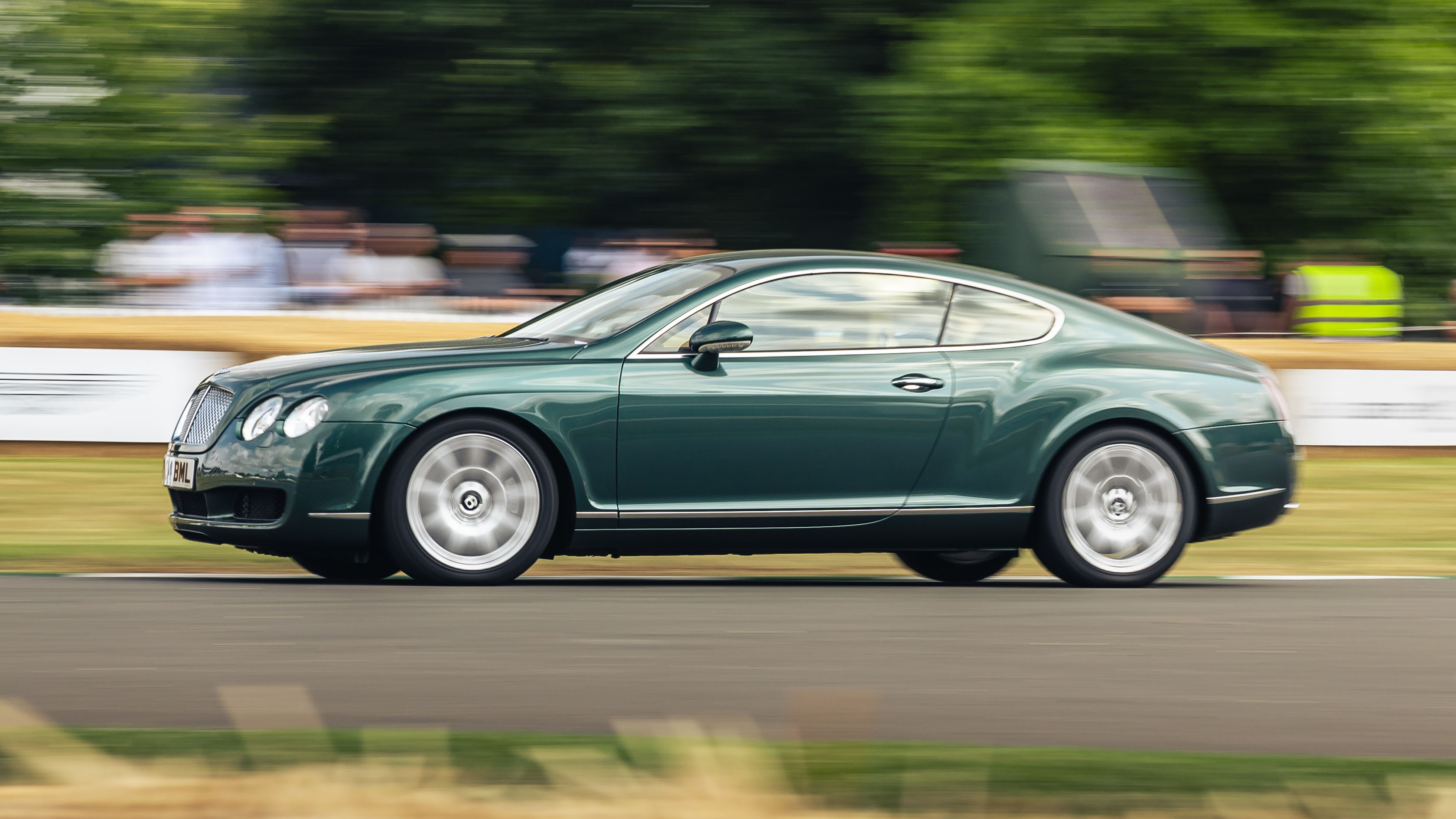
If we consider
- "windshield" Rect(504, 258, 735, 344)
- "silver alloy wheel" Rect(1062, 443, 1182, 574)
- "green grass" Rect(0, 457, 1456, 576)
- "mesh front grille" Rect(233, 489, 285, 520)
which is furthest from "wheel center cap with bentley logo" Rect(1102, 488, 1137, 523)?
"mesh front grille" Rect(233, 489, 285, 520)

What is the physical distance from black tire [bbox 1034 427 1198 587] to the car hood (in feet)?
6.43

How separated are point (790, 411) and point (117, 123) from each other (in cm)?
1595

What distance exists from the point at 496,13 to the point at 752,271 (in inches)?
591

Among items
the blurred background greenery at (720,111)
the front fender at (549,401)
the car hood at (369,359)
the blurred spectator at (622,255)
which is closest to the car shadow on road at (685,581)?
the front fender at (549,401)

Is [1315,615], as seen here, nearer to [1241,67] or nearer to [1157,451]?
[1157,451]

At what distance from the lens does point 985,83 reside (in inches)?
806

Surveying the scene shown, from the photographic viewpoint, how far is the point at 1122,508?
8148 millimetres

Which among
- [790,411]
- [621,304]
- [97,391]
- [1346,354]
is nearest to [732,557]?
[621,304]

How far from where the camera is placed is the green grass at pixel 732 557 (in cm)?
908

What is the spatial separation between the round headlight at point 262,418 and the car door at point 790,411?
4.04 feet

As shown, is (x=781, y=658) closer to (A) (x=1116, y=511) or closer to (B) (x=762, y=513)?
(B) (x=762, y=513)

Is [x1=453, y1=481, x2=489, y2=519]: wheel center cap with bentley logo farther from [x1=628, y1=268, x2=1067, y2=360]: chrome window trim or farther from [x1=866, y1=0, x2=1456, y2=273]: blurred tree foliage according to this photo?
[x1=866, y1=0, x2=1456, y2=273]: blurred tree foliage

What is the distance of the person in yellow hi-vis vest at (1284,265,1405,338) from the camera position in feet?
55.8

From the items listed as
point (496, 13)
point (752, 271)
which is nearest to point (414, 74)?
point (496, 13)
